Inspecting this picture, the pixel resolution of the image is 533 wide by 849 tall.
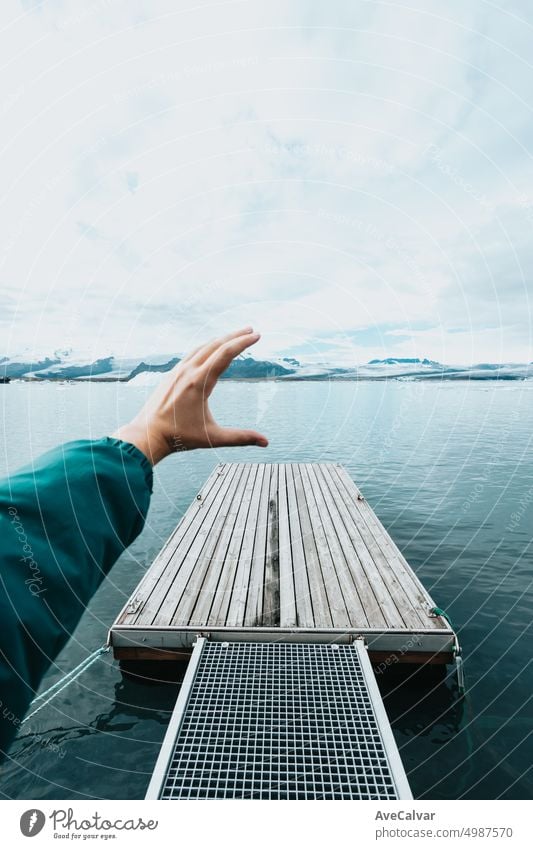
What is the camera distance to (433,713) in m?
6.50

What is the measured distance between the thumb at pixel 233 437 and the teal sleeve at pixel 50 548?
1.90 ft

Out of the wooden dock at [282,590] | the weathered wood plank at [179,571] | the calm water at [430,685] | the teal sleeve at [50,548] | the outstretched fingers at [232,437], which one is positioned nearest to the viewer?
the teal sleeve at [50,548]

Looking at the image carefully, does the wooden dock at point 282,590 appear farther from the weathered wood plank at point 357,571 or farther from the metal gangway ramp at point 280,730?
the metal gangway ramp at point 280,730

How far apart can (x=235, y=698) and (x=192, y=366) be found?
482 cm

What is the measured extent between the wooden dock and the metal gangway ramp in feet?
1.26

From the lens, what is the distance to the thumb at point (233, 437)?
84.9 inches

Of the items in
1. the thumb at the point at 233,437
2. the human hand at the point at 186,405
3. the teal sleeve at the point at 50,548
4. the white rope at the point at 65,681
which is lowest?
the white rope at the point at 65,681

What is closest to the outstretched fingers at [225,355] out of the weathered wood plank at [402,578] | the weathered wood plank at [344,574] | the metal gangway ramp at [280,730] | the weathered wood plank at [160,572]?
the metal gangway ramp at [280,730]

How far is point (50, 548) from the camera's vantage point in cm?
130

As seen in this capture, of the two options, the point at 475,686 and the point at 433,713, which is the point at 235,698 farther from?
the point at 475,686

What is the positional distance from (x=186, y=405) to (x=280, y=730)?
446 cm

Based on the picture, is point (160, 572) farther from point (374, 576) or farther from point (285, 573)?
point (374, 576)
